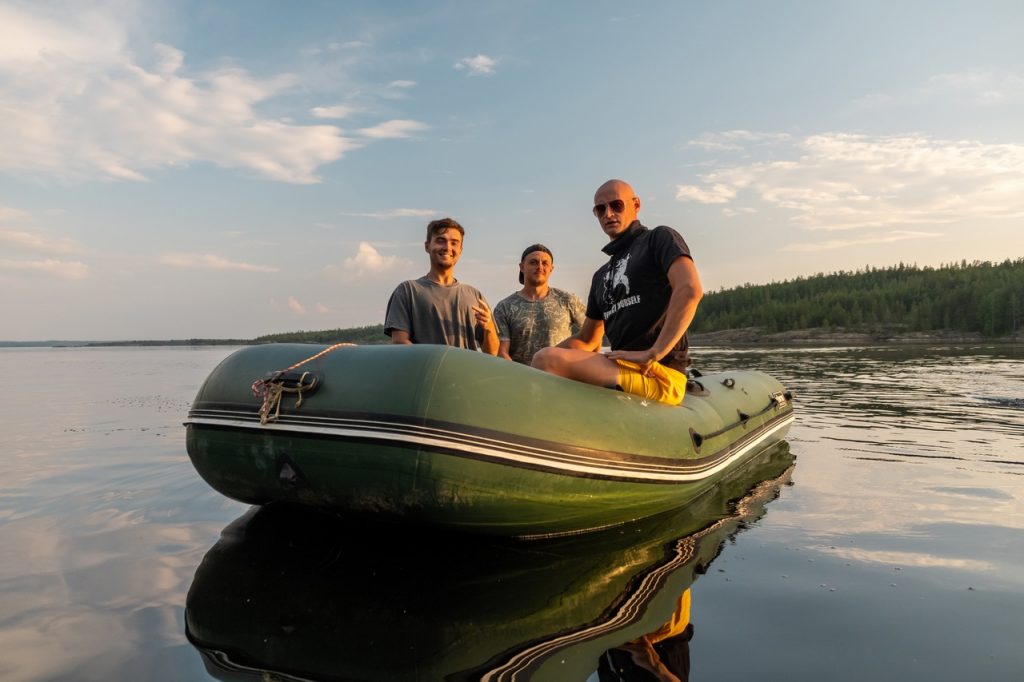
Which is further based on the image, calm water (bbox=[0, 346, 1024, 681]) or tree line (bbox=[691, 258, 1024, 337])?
tree line (bbox=[691, 258, 1024, 337])

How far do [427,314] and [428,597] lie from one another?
2.30 metres

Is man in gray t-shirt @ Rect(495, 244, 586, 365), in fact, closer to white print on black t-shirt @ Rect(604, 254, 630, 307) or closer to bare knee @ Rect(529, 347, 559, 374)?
white print on black t-shirt @ Rect(604, 254, 630, 307)

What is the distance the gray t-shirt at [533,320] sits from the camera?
578cm

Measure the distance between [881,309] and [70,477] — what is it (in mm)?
66108

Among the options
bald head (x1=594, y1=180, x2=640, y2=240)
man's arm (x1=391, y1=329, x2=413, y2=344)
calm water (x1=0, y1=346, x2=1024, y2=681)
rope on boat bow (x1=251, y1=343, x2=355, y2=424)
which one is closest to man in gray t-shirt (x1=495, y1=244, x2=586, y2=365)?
man's arm (x1=391, y1=329, x2=413, y2=344)

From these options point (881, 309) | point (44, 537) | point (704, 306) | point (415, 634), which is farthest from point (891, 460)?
point (704, 306)

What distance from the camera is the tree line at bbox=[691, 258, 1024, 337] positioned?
5069 cm

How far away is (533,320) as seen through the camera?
5781mm

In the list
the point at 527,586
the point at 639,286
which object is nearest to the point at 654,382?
the point at 639,286

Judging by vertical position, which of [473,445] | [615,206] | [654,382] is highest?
[615,206]

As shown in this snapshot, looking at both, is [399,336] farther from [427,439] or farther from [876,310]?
[876,310]

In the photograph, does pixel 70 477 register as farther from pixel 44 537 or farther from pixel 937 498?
pixel 937 498

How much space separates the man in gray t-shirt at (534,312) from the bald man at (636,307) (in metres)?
1.17

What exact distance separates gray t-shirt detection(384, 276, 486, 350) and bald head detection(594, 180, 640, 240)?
127 cm
